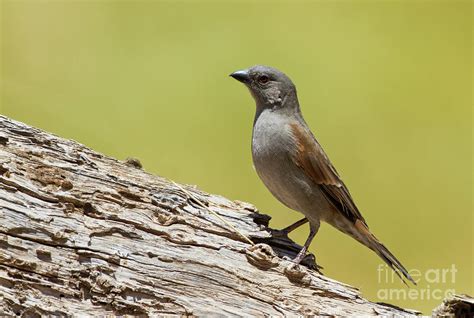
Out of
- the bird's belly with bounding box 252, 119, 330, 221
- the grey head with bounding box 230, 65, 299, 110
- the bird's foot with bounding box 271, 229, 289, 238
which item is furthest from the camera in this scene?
the grey head with bounding box 230, 65, 299, 110

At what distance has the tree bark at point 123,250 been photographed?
13.2 feet

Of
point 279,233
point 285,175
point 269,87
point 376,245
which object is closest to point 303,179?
point 285,175

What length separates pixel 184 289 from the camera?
14.0 feet

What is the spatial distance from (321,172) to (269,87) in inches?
36.2

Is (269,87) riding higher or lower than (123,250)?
higher

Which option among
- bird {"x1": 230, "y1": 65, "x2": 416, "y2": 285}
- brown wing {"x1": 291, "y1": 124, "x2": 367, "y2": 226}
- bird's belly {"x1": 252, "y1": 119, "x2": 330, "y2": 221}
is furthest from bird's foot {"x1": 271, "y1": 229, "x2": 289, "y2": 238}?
brown wing {"x1": 291, "y1": 124, "x2": 367, "y2": 226}

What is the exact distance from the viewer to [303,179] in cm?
490

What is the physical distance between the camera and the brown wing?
16.2 feet

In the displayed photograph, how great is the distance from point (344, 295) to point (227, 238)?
100cm

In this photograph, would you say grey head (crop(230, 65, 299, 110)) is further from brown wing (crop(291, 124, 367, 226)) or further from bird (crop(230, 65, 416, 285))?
brown wing (crop(291, 124, 367, 226))

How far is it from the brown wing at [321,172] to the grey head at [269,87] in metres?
0.34

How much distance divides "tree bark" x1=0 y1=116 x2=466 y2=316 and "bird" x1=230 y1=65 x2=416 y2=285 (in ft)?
1.21

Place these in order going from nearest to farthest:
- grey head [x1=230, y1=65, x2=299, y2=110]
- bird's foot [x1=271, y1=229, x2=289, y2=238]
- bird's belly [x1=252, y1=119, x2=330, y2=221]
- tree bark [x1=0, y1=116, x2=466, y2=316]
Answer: tree bark [x1=0, y1=116, x2=466, y2=316] → bird's belly [x1=252, y1=119, x2=330, y2=221] → bird's foot [x1=271, y1=229, x2=289, y2=238] → grey head [x1=230, y1=65, x2=299, y2=110]

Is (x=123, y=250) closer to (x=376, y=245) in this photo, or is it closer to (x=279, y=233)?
(x=279, y=233)
